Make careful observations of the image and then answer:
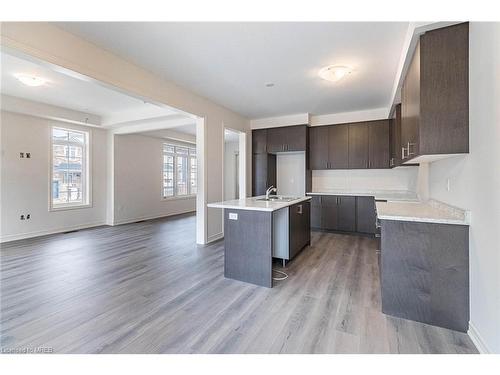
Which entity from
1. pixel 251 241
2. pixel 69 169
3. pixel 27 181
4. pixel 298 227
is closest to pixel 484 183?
pixel 251 241

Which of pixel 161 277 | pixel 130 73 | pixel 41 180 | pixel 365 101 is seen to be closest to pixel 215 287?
pixel 161 277

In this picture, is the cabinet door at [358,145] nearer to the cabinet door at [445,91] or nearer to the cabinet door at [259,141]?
the cabinet door at [259,141]

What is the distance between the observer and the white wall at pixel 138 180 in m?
6.43

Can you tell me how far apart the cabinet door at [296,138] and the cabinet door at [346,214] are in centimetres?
142

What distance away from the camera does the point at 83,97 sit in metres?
4.39

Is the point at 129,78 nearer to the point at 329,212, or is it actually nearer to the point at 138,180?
the point at 329,212

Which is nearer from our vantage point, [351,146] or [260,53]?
[260,53]

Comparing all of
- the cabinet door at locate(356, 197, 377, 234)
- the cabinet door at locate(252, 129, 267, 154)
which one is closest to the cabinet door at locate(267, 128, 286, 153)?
the cabinet door at locate(252, 129, 267, 154)

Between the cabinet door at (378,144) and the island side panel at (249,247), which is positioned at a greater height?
the cabinet door at (378,144)

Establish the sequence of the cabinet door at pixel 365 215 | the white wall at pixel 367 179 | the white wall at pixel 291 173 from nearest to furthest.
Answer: the cabinet door at pixel 365 215 < the white wall at pixel 367 179 < the white wall at pixel 291 173

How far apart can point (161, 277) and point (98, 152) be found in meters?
4.68

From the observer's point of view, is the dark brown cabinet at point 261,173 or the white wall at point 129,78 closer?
the white wall at point 129,78

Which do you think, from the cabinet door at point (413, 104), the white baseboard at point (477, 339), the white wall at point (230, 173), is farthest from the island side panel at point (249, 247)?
the white wall at point (230, 173)

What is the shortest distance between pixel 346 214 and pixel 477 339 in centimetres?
339
